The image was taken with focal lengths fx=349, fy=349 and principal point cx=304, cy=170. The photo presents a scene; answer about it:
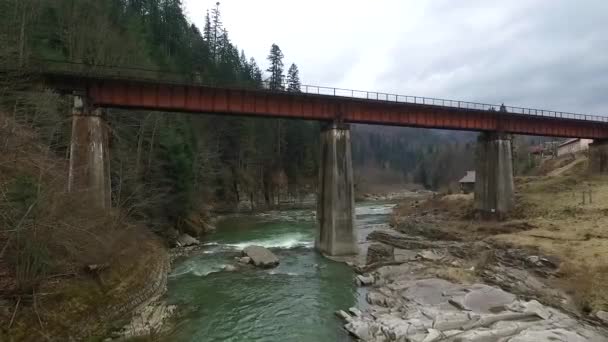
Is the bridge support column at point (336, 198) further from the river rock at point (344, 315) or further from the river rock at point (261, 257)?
the river rock at point (344, 315)

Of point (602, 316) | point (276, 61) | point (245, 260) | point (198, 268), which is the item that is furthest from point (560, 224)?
point (276, 61)

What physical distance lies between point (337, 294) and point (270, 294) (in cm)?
355

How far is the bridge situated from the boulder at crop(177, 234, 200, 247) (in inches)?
352

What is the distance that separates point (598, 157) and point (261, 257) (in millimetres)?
44915

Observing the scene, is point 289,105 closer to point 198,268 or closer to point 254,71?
point 198,268

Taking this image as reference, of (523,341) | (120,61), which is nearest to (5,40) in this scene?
(120,61)

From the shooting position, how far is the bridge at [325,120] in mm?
23969

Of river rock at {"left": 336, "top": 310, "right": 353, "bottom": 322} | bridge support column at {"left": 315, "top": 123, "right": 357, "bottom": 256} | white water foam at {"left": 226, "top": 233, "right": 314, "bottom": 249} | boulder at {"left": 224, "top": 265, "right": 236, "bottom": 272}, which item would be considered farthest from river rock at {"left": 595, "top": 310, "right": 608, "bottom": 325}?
white water foam at {"left": 226, "top": 233, "right": 314, "bottom": 249}

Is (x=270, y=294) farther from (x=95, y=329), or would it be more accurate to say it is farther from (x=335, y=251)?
(x=335, y=251)

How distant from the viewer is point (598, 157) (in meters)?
43.8

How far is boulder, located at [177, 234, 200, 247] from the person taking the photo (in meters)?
31.0

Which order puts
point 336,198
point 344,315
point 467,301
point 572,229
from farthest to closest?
1. point 336,198
2. point 572,229
3. point 344,315
4. point 467,301

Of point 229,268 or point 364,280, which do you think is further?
point 229,268

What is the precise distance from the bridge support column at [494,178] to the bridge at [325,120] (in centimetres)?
10
